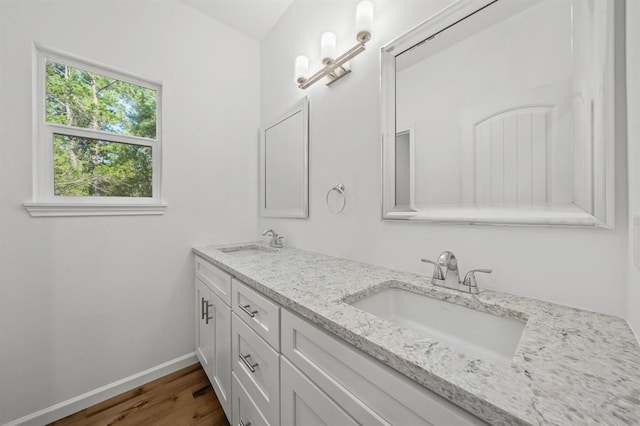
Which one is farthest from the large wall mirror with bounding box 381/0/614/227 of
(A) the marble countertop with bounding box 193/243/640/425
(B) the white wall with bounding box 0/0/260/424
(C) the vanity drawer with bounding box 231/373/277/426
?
(B) the white wall with bounding box 0/0/260/424

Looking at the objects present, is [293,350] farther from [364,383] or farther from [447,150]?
[447,150]

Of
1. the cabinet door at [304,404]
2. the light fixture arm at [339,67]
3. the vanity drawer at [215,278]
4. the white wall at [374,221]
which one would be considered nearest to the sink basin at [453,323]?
the white wall at [374,221]

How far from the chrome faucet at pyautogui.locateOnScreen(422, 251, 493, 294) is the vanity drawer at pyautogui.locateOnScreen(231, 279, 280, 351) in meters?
0.59

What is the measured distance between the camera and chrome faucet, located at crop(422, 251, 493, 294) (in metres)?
0.81

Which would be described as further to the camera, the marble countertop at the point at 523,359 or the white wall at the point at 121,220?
the white wall at the point at 121,220

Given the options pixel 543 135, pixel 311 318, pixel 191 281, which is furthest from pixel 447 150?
pixel 191 281

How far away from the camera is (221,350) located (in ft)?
4.25

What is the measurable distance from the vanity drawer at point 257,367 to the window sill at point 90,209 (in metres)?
1.03

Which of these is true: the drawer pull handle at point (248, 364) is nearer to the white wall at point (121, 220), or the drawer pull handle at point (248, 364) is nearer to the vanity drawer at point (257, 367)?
the vanity drawer at point (257, 367)

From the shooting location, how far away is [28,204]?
4.13 feet

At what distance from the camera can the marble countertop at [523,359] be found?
34cm

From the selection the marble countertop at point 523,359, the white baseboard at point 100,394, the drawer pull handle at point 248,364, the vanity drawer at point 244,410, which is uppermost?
the marble countertop at point 523,359

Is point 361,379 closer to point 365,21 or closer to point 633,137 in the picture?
point 633,137

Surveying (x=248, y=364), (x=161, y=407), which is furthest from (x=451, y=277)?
(x=161, y=407)
